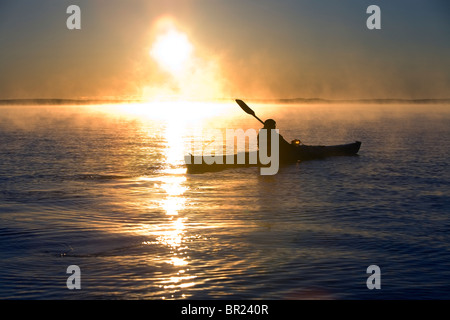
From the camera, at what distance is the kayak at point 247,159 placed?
30.2 meters

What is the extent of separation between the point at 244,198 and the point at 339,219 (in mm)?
5010

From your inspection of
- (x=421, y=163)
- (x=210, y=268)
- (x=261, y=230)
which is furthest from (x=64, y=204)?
(x=421, y=163)

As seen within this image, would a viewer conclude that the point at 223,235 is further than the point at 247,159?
No

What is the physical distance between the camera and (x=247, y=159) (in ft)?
106

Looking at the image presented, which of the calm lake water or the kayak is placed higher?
the kayak

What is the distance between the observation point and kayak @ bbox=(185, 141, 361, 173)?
30.2 m

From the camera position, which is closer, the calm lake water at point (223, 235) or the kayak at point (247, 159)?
the calm lake water at point (223, 235)

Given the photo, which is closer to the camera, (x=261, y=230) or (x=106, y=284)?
(x=106, y=284)

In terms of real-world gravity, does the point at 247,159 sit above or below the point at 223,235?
above

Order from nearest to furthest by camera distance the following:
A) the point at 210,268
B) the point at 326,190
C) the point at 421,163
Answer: the point at 210,268
the point at 326,190
the point at 421,163

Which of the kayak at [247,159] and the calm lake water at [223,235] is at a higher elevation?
the kayak at [247,159]

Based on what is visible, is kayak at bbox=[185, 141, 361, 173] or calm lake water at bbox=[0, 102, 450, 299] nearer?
calm lake water at bbox=[0, 102, 450, 299]

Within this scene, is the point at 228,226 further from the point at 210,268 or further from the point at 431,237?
the point at 431,237

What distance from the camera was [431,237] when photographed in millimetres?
15547
